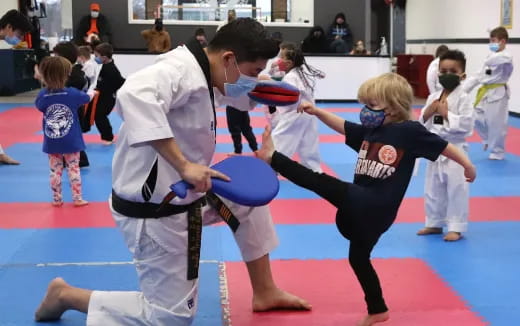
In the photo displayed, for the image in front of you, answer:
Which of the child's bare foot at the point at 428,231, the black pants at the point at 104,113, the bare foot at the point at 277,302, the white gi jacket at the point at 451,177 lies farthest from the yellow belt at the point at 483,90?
the bare foot at the point at 277,302

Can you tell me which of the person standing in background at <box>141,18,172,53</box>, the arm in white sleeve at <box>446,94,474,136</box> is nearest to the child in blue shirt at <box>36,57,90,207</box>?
the arm in white sleeve at <box>446,94,474,136</box>

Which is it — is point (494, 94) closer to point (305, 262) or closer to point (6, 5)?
point (305, 262)

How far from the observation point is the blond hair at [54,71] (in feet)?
19.6

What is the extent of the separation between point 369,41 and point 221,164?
1888 centimetres

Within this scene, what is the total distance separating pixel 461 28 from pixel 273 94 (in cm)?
1385

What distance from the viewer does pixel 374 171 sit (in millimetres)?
3334

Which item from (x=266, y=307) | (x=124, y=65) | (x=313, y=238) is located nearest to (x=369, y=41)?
(x=124, y=65)

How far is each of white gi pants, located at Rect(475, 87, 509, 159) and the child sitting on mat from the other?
210 inches

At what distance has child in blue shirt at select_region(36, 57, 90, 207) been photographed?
597 cm

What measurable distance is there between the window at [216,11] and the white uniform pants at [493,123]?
40.7 ft

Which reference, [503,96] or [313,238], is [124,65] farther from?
[313,238]

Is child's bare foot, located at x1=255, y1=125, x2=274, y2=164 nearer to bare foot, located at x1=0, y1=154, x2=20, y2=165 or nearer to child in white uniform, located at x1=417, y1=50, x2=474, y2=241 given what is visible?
child in white uniform, located at x1=417, y1=50, x2=474, y2=241

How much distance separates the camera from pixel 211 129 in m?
2.82

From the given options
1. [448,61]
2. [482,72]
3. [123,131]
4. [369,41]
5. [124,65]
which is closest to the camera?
[123,131]
